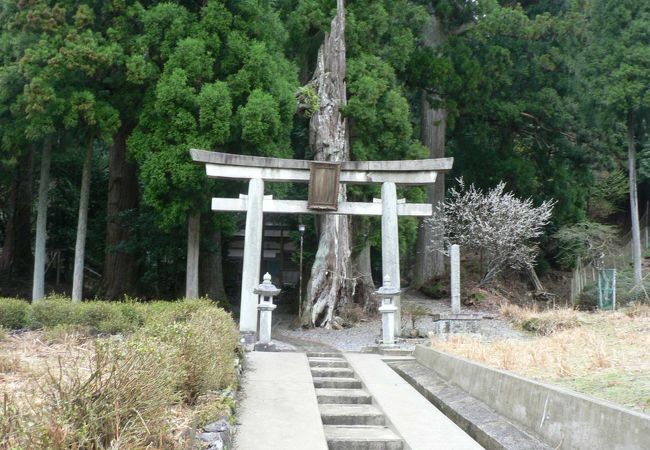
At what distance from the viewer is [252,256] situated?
11.6m

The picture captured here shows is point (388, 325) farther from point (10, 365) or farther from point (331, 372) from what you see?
point (10, 365)

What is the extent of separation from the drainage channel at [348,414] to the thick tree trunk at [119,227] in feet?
37.8

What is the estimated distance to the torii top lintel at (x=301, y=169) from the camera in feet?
38.6

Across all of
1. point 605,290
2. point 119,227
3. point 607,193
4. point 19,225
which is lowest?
point 605,290

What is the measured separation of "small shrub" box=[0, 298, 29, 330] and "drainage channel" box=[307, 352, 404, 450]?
17.1 feet

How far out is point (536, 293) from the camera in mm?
21359

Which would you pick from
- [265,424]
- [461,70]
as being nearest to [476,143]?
[461,70]

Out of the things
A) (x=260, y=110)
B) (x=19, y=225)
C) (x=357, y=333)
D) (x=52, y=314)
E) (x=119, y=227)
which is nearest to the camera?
(x=52, y=314)

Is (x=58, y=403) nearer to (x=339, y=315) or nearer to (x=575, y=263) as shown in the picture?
(x=339, y=315)

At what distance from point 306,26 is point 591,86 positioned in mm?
9321

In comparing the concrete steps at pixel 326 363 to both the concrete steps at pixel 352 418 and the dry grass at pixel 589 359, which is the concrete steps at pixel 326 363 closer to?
the dry grass at pixel 589 359

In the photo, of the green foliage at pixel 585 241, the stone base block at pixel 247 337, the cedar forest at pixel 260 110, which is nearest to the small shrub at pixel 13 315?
the stone base block at pixel 247 337

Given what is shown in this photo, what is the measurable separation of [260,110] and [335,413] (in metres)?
10.2

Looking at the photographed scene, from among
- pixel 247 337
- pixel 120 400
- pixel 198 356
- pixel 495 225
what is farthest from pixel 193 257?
pixel 120 400
